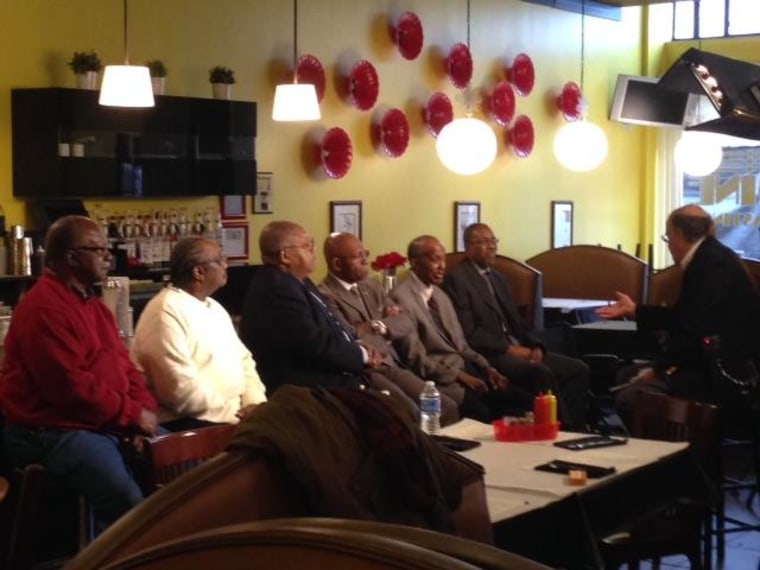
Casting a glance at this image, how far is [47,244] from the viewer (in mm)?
5051

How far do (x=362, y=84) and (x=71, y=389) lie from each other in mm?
4975

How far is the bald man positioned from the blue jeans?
2.83 meters

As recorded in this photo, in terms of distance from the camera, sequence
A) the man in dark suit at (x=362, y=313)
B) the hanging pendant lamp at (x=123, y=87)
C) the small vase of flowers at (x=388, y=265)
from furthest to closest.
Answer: the small vase of flowers at (x=388, y=265) → the man in dark suit at (x=362, y=313) → the hanging pendant lamp at (x=123, y=87)

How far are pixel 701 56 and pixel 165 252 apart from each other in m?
4.37

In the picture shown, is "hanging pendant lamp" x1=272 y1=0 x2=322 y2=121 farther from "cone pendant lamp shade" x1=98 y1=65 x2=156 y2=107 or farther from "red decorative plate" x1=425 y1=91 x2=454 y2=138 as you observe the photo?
"red decorative plate" x1=425 y1=91 x2=454 y2=138

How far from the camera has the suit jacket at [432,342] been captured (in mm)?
7277

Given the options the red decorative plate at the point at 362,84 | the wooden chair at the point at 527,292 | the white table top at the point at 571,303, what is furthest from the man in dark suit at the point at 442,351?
the red decorative plate at the point at 362,84

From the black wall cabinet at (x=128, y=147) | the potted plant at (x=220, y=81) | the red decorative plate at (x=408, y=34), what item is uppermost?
the red decorative plate at (x=408, y=34)

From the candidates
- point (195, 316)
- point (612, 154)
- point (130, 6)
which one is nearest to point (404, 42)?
point (130, 6)

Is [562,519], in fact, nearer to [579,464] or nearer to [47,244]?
[579,464]

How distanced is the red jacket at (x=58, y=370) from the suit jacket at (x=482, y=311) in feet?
11.2

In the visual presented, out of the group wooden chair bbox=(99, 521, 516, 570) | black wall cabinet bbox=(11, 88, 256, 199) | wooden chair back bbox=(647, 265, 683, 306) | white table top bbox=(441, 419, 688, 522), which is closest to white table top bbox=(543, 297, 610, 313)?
wooden chair back bbox=(647, 265, 683, 306)

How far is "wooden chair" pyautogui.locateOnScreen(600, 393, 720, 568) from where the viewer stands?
4.33 metres

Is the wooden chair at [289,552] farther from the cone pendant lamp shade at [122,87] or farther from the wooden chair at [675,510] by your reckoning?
the cone pendant lamp shade at [122,87]
